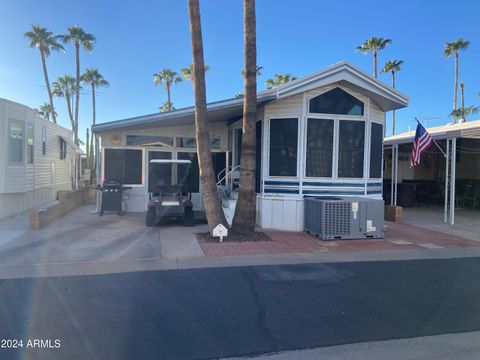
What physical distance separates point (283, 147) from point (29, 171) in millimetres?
8821

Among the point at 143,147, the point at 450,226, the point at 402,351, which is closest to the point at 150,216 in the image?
the point at 143,147

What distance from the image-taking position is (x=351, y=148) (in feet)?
32.5

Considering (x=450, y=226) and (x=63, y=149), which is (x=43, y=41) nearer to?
(x=63, y=149)

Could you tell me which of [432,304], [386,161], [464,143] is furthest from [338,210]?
Result: [464,143]

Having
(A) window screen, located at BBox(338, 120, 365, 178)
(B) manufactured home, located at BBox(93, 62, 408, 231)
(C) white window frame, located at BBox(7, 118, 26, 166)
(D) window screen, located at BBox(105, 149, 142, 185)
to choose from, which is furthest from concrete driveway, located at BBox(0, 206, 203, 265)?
(A) window screen, located at BBox(338, 120, 365, 178)

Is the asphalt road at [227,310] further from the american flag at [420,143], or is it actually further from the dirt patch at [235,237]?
the american flag at [420,143]

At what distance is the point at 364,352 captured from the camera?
Result: 134 inches

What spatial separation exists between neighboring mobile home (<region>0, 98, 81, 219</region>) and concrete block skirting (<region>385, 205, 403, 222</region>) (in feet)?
40.2

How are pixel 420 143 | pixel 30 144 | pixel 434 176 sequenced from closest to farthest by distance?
1. pixel 420 143
2. pixel 30 144
3. pixel 434 176

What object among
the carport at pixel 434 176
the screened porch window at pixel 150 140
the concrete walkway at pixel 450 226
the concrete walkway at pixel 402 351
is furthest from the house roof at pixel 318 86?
the carport at pixel 434 176

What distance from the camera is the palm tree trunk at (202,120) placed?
8.08 meters

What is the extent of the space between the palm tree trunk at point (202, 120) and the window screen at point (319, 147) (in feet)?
9.42

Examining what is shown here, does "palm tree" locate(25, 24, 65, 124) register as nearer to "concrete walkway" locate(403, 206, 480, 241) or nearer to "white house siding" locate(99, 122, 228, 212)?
"white house siding" locate(99, 122, 228, 212)

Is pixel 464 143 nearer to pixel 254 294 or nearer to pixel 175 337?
pixel 254 294
